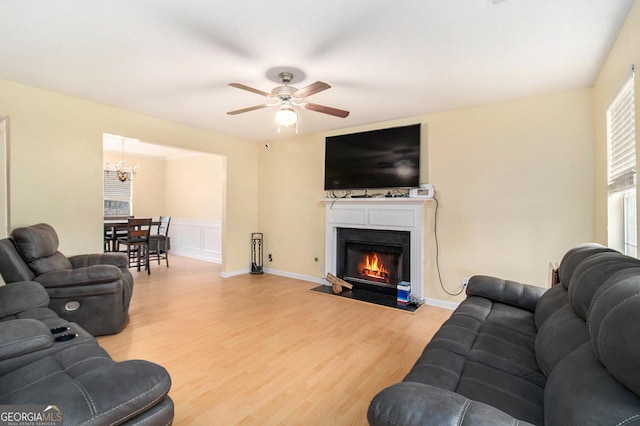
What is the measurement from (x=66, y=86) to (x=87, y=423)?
3441mm

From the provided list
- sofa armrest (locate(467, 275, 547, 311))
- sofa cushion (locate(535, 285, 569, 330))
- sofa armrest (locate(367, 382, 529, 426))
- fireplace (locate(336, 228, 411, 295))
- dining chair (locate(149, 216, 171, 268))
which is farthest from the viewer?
dining chair (locate(149, 216, 171, 268))

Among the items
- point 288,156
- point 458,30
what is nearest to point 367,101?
point 458,30

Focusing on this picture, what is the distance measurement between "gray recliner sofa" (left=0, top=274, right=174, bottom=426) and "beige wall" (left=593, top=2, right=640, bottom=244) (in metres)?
2.73

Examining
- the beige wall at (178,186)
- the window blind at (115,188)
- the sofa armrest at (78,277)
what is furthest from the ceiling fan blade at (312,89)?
the window blind at (115,188)

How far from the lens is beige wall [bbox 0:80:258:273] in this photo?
Answer: 3.12 meters

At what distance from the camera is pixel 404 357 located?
2.52m

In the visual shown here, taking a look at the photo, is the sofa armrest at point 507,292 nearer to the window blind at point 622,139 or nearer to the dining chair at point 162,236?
the window blind at point 622,139

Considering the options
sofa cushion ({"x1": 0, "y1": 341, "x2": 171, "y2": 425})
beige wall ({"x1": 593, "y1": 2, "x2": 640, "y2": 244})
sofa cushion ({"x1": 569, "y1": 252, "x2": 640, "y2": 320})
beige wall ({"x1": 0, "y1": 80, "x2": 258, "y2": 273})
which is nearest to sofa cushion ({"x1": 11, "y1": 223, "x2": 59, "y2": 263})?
beige wall ({"x1": 0, "y1": 80, "x2": 258, "y2": 273})

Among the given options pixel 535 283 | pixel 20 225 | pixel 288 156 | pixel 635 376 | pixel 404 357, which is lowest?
pixel 404 357

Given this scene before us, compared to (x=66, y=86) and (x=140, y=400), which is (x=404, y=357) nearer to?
(x=140, y=400)

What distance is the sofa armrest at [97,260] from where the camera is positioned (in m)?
3.33

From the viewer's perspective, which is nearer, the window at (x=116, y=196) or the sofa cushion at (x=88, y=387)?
the sofa cushion at (x=88, y=387)

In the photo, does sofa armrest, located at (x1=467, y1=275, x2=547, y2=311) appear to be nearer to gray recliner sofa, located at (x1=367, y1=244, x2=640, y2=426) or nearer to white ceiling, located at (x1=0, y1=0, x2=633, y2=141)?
gray recliner sofa, located at (x1=367, y1=244, x2=640, y2=426)

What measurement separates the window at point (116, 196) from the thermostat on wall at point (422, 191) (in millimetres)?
6543
